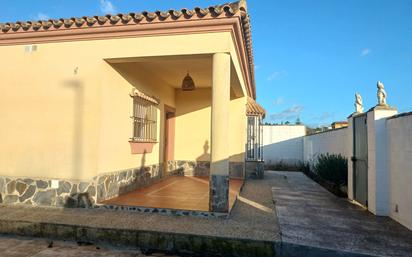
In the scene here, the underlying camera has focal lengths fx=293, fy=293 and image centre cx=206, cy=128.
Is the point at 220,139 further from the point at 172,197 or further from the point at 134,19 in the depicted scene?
the point at 134,19

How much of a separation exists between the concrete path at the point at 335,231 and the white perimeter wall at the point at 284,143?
11.5 m

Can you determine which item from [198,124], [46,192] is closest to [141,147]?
[46,192]

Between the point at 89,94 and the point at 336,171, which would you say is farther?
the point at 336,171

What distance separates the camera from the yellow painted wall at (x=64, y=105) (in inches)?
259

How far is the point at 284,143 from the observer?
19406 millimetres

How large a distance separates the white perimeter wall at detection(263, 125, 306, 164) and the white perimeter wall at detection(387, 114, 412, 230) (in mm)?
13017

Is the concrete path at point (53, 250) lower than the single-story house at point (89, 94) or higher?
lower

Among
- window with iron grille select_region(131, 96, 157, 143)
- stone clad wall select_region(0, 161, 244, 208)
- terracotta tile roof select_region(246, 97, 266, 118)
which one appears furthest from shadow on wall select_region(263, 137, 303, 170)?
stone clad wall select_region(0, 161, 244, 208)

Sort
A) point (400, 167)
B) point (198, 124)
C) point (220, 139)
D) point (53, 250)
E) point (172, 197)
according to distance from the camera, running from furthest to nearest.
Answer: point (198, 124)
point (172, 197)
point (220, 139)
point (400, 167)
point (53, 250)

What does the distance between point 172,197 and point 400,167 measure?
16.4 feet

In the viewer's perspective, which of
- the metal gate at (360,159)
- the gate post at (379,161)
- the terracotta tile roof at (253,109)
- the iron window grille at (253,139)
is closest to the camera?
the gate post at (379,161)

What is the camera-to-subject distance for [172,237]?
4840 millimetres

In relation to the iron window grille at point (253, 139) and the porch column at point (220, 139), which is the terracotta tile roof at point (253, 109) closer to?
the iron window grille at point (253, 139)

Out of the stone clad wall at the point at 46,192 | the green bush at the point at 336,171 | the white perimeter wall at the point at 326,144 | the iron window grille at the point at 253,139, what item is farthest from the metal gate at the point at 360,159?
the stone clad wall at the point at 46,192
